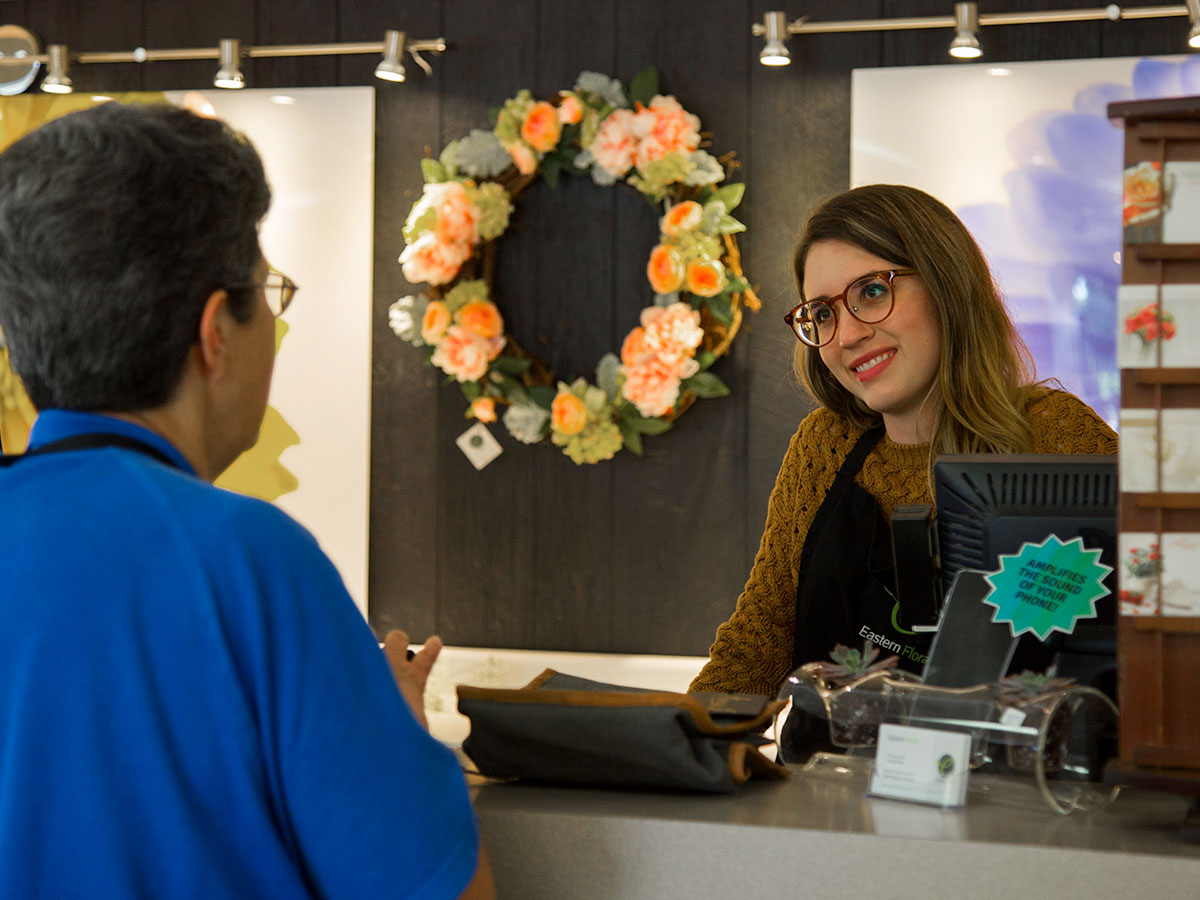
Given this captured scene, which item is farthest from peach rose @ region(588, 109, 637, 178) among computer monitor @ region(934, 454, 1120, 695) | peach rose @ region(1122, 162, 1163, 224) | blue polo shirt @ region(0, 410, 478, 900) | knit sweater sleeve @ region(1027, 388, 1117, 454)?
blue polo shirt @ region(0, 410, 478, 900)

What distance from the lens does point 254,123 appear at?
12.9 feet

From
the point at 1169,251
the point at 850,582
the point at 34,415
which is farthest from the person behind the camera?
the point at 34,415

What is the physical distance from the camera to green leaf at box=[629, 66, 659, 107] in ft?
11.9

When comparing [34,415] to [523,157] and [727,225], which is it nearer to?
[523,157]

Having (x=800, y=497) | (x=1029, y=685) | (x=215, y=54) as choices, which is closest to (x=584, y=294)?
(x=215, y=54)

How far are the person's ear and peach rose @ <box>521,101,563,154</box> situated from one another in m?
2.75

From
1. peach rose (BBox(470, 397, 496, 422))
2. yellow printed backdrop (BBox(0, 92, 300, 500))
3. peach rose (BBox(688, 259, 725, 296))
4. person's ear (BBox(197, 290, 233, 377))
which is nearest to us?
person's ear (BBox(197, 290, 233, 377))

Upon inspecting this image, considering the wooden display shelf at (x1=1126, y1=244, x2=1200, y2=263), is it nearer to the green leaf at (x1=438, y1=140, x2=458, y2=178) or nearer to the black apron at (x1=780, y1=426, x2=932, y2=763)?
the black apron at (x1=780, y1=426, x2=932, y2=763)

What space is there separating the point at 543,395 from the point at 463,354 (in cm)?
26

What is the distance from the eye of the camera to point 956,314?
199 centimetres

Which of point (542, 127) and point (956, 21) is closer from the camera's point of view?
point (956, 21)

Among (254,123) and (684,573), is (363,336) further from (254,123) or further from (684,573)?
(684,573)

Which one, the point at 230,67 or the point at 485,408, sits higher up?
the point at 230,67

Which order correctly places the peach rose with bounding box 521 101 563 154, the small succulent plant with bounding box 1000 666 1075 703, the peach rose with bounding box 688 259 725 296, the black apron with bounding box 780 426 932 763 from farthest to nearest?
the peach rose with bounding box 521 101 563 154, the peach rose with bounding box 688 259 725 296, the black apron with bounding box 780 426 932 763, the small succulent plant with bounding box 1000 666 1075 703
